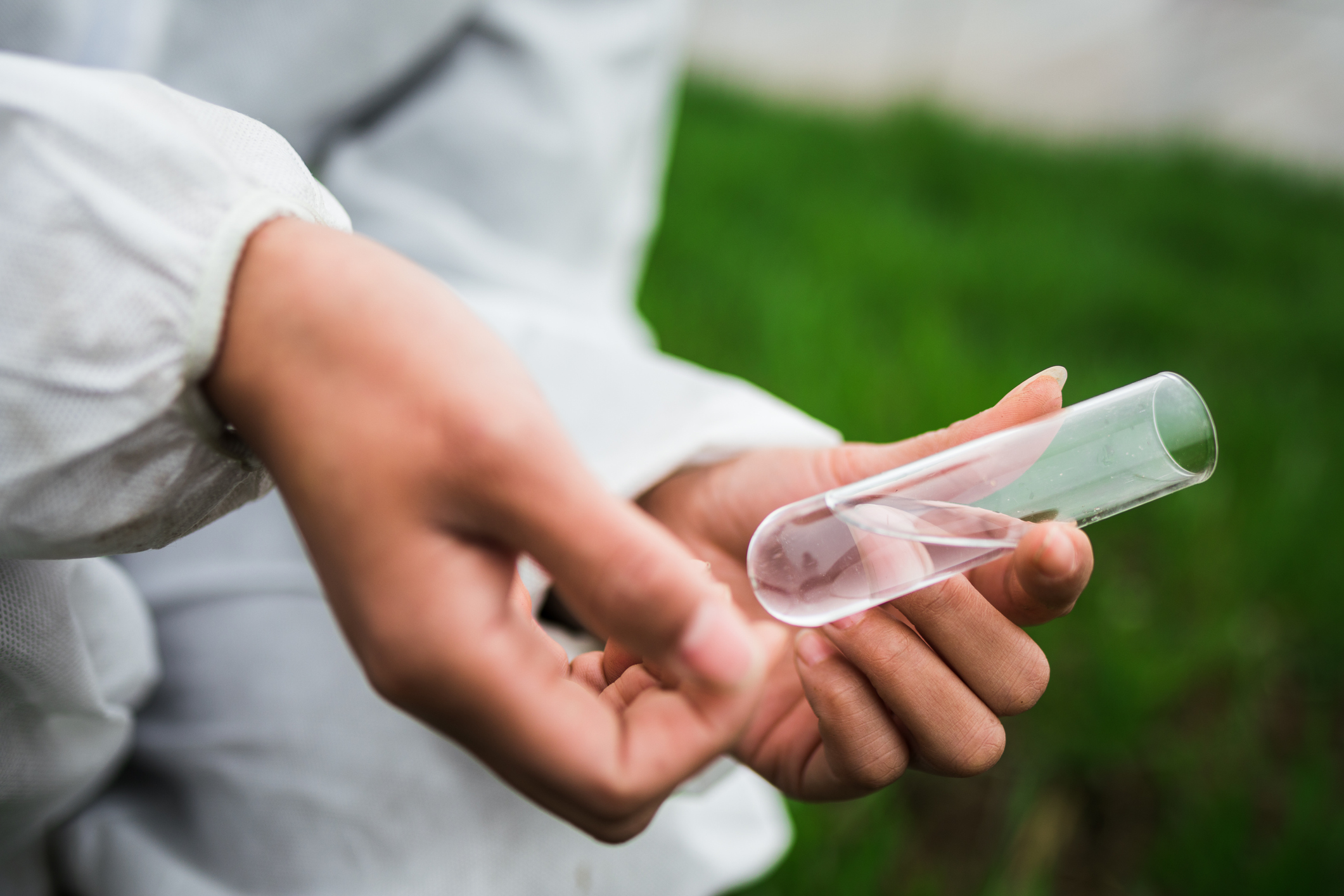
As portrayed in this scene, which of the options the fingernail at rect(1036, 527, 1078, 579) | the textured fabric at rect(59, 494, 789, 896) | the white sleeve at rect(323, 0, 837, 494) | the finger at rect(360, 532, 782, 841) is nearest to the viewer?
the finger at rect(360, 532, 782, 841)

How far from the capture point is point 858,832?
737 millimetres

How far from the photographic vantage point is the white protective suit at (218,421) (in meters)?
0.28

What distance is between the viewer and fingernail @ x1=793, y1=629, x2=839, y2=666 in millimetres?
452

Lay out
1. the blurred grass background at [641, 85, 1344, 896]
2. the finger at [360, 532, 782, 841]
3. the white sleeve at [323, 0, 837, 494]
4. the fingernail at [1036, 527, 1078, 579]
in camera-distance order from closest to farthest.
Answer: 1. the finger at [360, 532, 782, 841]
2. the fingernail at [1036, 527, 1078, 579]
3. the white sleeve at [323, 0, 837, 494]
4. the blurred grass background at [641, 85, 1344, 896]

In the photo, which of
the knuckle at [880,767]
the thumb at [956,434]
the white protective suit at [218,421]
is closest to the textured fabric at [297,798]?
the white protective suit at [218,421]

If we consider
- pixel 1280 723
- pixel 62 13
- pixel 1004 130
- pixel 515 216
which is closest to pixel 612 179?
pixel 515 216

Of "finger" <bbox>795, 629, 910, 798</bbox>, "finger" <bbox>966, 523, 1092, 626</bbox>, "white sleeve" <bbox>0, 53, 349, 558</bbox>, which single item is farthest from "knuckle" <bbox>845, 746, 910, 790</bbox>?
"white sleeve" <bbox>0, 53, 349, 558</bbox>

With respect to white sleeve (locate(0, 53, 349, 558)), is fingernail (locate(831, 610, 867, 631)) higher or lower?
lower

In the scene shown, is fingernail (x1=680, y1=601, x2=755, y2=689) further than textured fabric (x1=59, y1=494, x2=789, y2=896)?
No

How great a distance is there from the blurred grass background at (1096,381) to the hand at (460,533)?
50cm

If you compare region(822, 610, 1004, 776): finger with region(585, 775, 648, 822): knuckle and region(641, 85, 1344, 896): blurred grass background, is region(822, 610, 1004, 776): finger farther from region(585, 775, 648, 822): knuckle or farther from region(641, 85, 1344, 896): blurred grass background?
region(641, 85, 1344, 896): blurred grass background

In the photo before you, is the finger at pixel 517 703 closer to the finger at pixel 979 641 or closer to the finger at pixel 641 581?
the finger at pixel 641 581

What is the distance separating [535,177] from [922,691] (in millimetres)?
542

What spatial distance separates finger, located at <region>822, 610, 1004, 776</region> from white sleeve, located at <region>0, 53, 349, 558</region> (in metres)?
0.33
